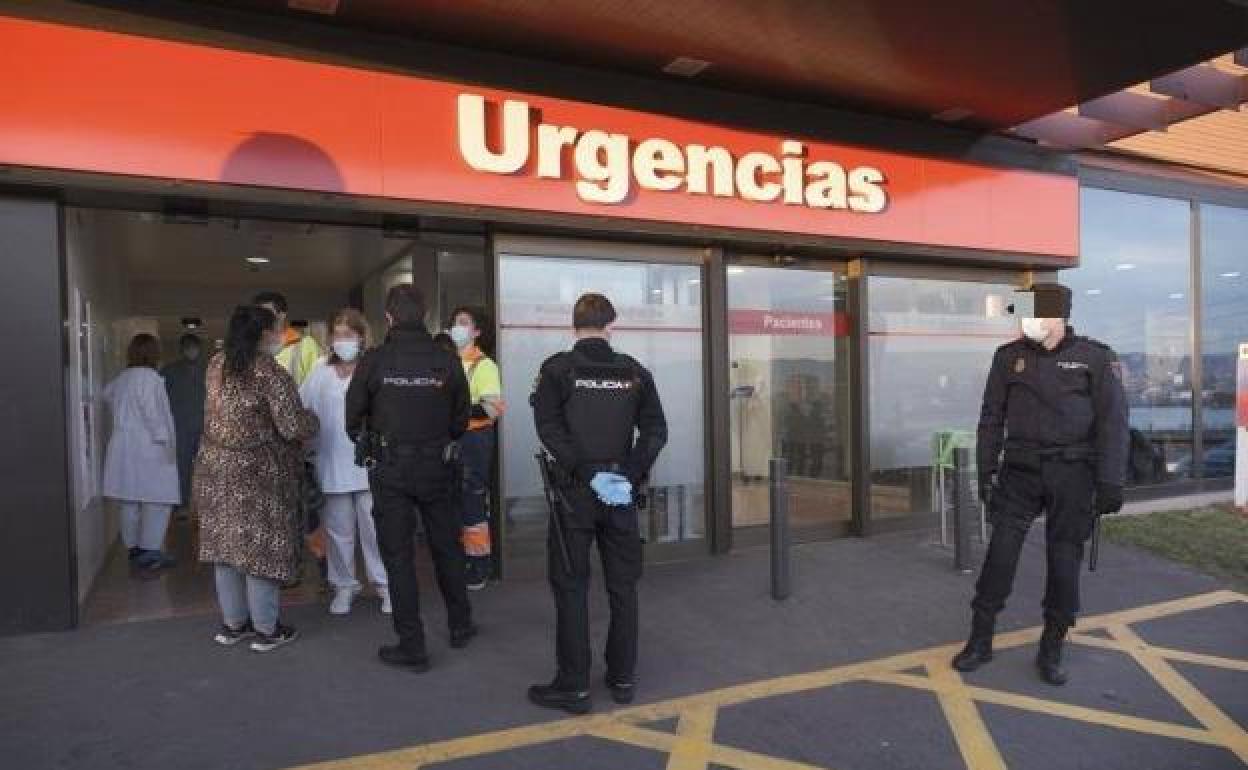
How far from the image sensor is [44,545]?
15.1ft

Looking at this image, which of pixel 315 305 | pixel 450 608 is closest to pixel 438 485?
pixel 450 608

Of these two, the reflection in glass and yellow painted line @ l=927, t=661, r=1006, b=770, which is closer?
yellow painted line @ l=927, t=661, r=1006, b=770

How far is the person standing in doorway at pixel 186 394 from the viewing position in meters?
8.27

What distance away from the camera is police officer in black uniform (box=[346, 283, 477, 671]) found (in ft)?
13.4

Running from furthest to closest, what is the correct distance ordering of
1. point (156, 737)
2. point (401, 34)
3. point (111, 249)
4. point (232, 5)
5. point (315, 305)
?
point (315, 305) → point (111, 249) → point (401, 34) → point (232, 5) → point (156, 737)

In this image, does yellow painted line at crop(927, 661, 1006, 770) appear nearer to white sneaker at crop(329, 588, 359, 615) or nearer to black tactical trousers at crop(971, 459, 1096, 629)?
black tactical trousers at crop(971, 459, 1096, 629)

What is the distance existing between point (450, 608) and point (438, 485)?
0.76 metres

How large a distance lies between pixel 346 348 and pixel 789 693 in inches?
119

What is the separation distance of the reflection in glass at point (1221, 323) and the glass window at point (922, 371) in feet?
10.8

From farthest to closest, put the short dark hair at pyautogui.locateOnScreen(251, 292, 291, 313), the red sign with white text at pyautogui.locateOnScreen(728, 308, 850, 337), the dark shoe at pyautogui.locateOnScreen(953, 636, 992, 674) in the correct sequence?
1. the red sign with white text at pyautogui.locateOnScreen(728, 308, 850, 337)
2. the short dark hair at pyautogui.locateOnScreen(251, 292, 291, 313)
3. the dark shoe at pyautogui.locateOnScreen(953, 636, 992, 674)

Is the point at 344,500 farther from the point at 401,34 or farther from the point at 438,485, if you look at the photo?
the point at 401,34

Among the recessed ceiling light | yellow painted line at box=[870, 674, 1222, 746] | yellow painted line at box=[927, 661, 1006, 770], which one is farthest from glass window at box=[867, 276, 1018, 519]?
yellow painted line at box=[870, 674, 1222, 746]

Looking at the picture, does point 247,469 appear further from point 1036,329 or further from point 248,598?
point 1036,329

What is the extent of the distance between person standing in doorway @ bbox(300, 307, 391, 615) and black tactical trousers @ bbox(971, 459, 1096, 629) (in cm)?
339
